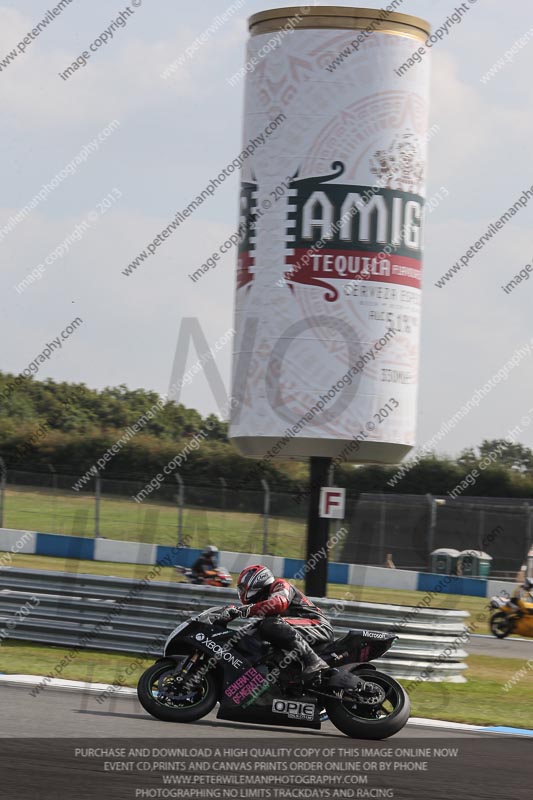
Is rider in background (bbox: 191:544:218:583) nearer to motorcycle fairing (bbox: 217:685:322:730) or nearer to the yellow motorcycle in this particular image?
the yellow motorcycle

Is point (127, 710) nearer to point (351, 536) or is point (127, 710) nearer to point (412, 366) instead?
point (412, 366)

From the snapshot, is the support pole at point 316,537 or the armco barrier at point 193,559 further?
the armco barrier at point 193,559

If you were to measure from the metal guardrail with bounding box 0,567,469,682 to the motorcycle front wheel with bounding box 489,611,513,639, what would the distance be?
6973mm

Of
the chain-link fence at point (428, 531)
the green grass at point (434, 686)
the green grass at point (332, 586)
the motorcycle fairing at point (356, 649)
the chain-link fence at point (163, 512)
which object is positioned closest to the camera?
the motorcycle fairing at point (356, 649)

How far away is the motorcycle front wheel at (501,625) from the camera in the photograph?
2008 cm

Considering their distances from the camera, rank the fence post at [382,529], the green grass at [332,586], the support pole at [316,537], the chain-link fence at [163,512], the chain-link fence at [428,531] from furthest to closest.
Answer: the fence post at [382,529]
the chain-link fence at [428,531]
the chain-link fence at [163,512]
the green grass at [332,586]
the support pole at [316,537]

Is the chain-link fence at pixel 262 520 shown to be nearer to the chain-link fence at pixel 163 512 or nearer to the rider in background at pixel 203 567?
the chain-link fence at pixel 163 512

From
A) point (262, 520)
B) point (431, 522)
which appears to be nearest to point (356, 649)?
point (262, 520)

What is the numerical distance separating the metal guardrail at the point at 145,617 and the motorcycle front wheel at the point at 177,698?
13.0 ft
